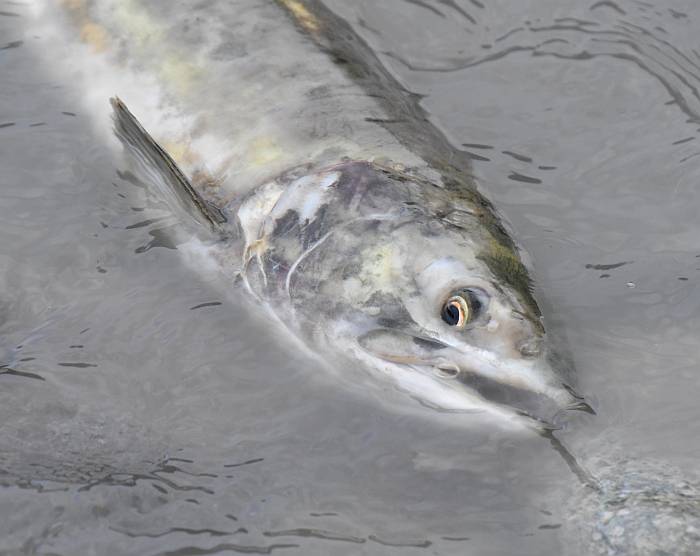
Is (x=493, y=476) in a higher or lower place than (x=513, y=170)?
lower

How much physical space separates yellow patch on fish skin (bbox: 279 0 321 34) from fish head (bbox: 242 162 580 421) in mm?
894

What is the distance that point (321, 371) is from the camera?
3.73 meters

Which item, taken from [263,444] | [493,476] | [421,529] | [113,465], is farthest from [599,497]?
[113,465]

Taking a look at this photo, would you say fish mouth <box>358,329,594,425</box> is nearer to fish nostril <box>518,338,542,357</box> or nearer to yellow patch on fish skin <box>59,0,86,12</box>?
fish nostril <box>518,338,542,357</box>

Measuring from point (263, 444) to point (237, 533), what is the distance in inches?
15.6

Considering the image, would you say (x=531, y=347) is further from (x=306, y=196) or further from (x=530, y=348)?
(x=306, y=196)

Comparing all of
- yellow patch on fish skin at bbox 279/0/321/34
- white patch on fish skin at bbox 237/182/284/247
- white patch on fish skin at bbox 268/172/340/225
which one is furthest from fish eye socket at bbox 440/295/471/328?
yellow patch on fish skin at bbox 279/0/321/34

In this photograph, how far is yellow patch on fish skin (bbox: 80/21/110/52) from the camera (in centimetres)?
455

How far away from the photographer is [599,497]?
3.26m

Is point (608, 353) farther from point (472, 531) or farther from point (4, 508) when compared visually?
point (4, 508)

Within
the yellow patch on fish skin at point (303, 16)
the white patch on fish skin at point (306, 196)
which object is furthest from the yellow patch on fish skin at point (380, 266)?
the yellow patch on fish skin at point (303, 16)

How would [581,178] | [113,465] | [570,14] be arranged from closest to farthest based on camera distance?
[113,465] → [581,178] → [570,14]

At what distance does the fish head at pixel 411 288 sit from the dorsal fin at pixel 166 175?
0.25 metres

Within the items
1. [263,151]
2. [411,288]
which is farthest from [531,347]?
[263,151]
